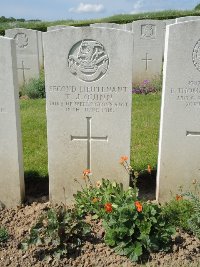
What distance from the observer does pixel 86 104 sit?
3.80 meters

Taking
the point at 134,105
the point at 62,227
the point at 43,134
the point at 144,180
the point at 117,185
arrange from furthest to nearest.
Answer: the point at 134,105 < the point at 43,134 < the point at 144,180 < the point at 117,185 < the point at 62,227

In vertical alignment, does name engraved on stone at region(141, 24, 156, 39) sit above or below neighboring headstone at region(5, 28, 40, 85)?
above

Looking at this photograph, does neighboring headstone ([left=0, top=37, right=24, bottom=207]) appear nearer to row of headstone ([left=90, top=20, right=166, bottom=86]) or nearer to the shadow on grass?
the shadow on grass

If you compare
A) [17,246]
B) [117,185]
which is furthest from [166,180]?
[17,246]

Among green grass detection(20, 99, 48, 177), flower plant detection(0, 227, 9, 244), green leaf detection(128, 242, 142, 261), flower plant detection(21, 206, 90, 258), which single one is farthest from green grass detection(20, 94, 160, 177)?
green leaf detection(128, 242, 142, 261)

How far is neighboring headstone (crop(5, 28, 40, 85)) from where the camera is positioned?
1022 cm

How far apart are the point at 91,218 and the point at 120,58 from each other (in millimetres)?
1737

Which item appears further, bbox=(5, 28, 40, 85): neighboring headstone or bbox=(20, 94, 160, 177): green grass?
bbox=(5, 28, 40, 85): neighboring headstone

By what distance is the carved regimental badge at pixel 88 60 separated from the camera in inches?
142

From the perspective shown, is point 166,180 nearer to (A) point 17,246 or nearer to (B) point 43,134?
(A) point 17,246

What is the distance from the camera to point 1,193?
409 centimetres

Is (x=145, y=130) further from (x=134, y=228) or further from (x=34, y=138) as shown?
(x=134, y=228)

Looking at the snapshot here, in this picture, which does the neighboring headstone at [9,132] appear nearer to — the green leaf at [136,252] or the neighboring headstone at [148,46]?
the green leaf at [136,252]

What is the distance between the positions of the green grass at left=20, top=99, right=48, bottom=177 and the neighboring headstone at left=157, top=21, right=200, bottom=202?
1739 millimetres
